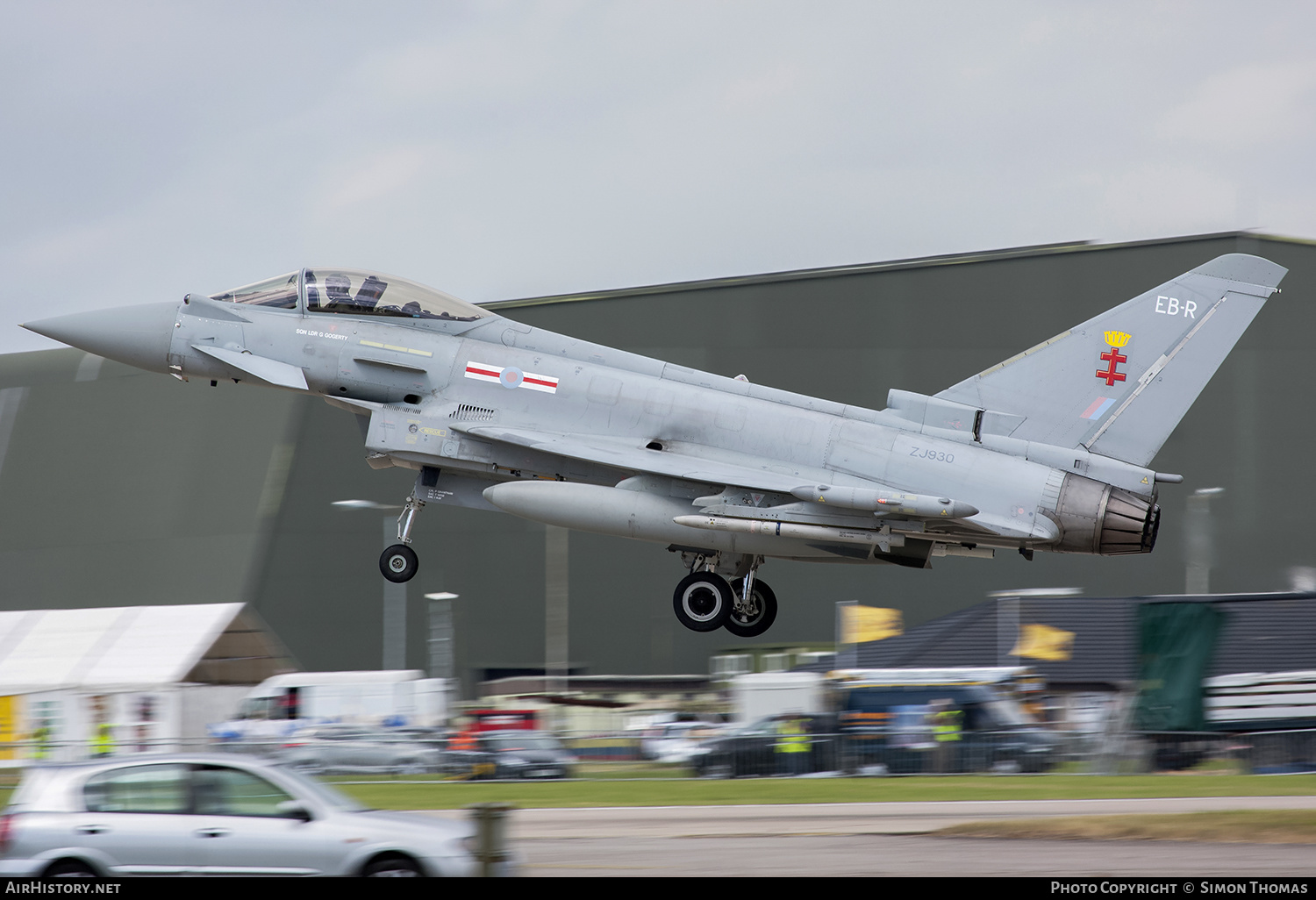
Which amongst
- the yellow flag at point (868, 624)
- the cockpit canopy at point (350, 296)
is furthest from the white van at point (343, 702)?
the yellow flag at point (868, 624)

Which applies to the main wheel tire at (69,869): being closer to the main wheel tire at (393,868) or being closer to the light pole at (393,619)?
Answer: the main wheel tire at (393,868)

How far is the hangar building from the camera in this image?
39938mm

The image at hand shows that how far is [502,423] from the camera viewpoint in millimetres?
17109

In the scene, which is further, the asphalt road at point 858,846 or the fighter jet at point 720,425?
the fighter jet at point 720,425

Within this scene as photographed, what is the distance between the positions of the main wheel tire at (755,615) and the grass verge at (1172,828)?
4029 millimetres

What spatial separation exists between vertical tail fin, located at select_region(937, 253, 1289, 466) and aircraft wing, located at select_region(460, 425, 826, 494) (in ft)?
8.59

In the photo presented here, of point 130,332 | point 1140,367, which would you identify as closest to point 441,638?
point 130,332

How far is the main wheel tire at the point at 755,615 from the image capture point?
17688mm

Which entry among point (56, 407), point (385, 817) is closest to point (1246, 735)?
point (385, 817)

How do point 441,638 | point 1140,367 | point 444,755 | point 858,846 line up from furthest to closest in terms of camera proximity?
point 441,638
point 444,755
point 1140,367
point 858,846

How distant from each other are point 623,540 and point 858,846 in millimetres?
28276

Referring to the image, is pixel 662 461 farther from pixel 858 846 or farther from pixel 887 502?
pixel 858 846

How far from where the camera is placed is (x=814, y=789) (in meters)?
19.1

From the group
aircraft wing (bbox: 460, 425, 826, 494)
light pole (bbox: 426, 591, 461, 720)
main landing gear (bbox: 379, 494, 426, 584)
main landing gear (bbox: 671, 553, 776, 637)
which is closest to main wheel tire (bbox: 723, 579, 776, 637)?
main landing gear (bbox: 671, 553, 776, 637)
